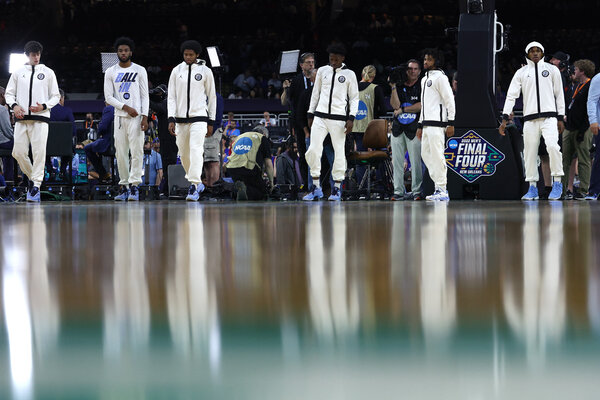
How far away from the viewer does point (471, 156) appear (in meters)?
8.56

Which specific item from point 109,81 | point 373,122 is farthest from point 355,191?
point 109,81

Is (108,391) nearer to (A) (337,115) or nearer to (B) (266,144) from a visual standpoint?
(A) (337,115)

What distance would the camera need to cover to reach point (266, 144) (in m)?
9.51

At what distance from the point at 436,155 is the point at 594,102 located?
1867 millimetres

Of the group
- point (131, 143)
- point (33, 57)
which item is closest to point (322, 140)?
point (131, 143)

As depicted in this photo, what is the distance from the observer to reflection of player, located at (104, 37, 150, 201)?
8.55 m

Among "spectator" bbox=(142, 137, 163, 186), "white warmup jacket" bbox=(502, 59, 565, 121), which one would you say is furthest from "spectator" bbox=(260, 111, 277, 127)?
"white warmup jacket" bbox=(502, 59, 565, 121)

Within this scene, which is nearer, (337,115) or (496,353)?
(496,353)

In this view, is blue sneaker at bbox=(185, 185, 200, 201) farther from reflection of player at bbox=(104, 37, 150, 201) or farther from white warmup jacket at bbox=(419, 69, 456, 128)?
white warmup jacket at bbox=(419, 69, 456, 128)

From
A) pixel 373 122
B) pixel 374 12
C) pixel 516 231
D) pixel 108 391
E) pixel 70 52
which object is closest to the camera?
pixel 108 391

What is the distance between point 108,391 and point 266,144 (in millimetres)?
9090

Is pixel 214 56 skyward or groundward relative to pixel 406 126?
skyward

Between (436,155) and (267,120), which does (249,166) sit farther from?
(267,120)

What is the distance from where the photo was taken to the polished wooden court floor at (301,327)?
474mm
